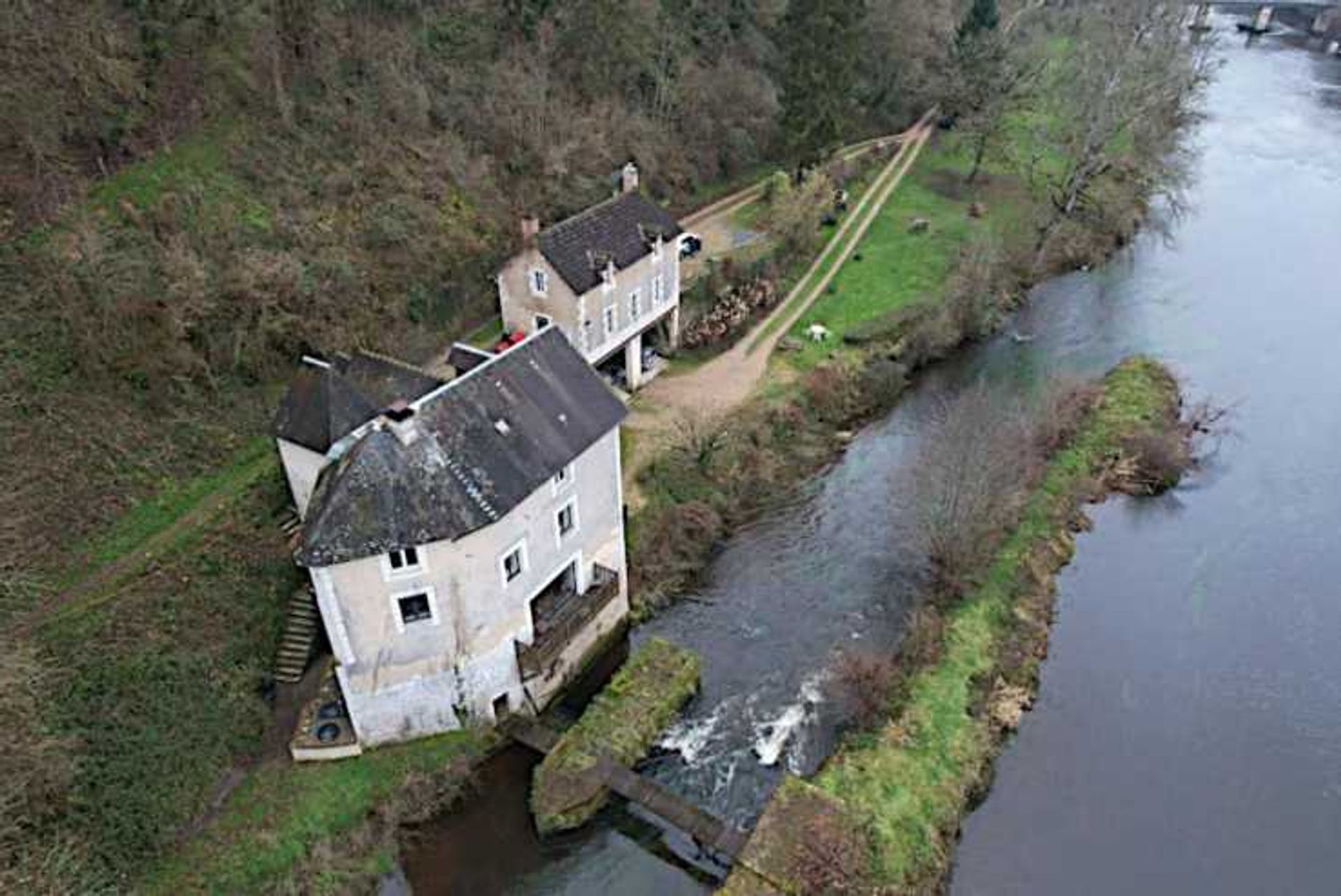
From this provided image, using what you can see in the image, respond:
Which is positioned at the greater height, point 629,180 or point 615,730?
point 629,180

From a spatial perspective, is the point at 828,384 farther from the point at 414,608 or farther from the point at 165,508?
the point at 165,508

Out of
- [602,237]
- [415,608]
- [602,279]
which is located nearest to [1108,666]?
[415,608]

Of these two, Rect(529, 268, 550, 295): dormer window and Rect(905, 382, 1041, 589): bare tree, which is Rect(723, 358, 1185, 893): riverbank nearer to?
Rect(905, 382, 1041, 589): bare tree

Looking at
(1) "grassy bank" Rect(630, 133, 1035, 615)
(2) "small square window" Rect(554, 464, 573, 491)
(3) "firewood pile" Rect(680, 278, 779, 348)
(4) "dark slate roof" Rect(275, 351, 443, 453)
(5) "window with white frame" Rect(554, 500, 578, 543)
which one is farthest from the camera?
(3) "firewood pile" Rect(680, 278, 779, 348)

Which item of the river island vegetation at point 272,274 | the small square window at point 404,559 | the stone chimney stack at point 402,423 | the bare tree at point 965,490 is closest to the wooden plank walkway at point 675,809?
the river island vegetation at point 272,274

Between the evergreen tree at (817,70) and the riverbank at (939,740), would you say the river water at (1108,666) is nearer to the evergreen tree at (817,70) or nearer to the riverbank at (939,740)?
the riverbank at (939,740)

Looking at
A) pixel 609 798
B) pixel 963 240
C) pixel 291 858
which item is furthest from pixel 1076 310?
pixel 291 858

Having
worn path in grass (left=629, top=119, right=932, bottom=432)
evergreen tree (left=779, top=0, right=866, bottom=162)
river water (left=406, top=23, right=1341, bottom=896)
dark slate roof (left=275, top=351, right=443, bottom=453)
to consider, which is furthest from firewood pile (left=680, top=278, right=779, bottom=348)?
dark slate roof (left=275, top=351, right=443, bottom=453)
